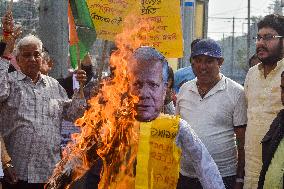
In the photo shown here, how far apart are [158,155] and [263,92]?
4.65 ft

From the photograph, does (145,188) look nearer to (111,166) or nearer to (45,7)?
(111,166)

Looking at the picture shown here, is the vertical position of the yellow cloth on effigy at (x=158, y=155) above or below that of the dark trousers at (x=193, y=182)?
above

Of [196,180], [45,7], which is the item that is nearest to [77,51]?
[196,180]

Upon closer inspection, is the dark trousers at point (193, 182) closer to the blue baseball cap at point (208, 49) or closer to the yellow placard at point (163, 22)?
the blue baseball cap at point (208, 49)

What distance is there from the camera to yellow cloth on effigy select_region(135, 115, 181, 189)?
448 centimetres

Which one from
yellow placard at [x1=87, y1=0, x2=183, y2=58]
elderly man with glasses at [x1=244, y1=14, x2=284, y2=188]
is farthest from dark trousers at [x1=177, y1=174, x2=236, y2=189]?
yellow placard at [x1=87, y1=0, x2=183, y2=58]

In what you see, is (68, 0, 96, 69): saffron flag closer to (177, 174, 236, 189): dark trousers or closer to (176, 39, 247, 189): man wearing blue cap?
(176, 39, 247, 189): man wearing blue cap

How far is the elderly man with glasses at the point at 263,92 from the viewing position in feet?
17.3

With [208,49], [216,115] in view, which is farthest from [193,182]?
[208,49]

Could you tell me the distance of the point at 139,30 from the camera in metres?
5.01

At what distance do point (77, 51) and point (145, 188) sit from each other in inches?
59.6

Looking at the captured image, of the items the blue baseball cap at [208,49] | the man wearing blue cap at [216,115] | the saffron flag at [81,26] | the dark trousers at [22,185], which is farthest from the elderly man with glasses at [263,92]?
the dark trousers at [22,185]

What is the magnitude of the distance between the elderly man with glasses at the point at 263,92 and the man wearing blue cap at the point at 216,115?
0.12 meters

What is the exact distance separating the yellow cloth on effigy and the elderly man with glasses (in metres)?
1.09
